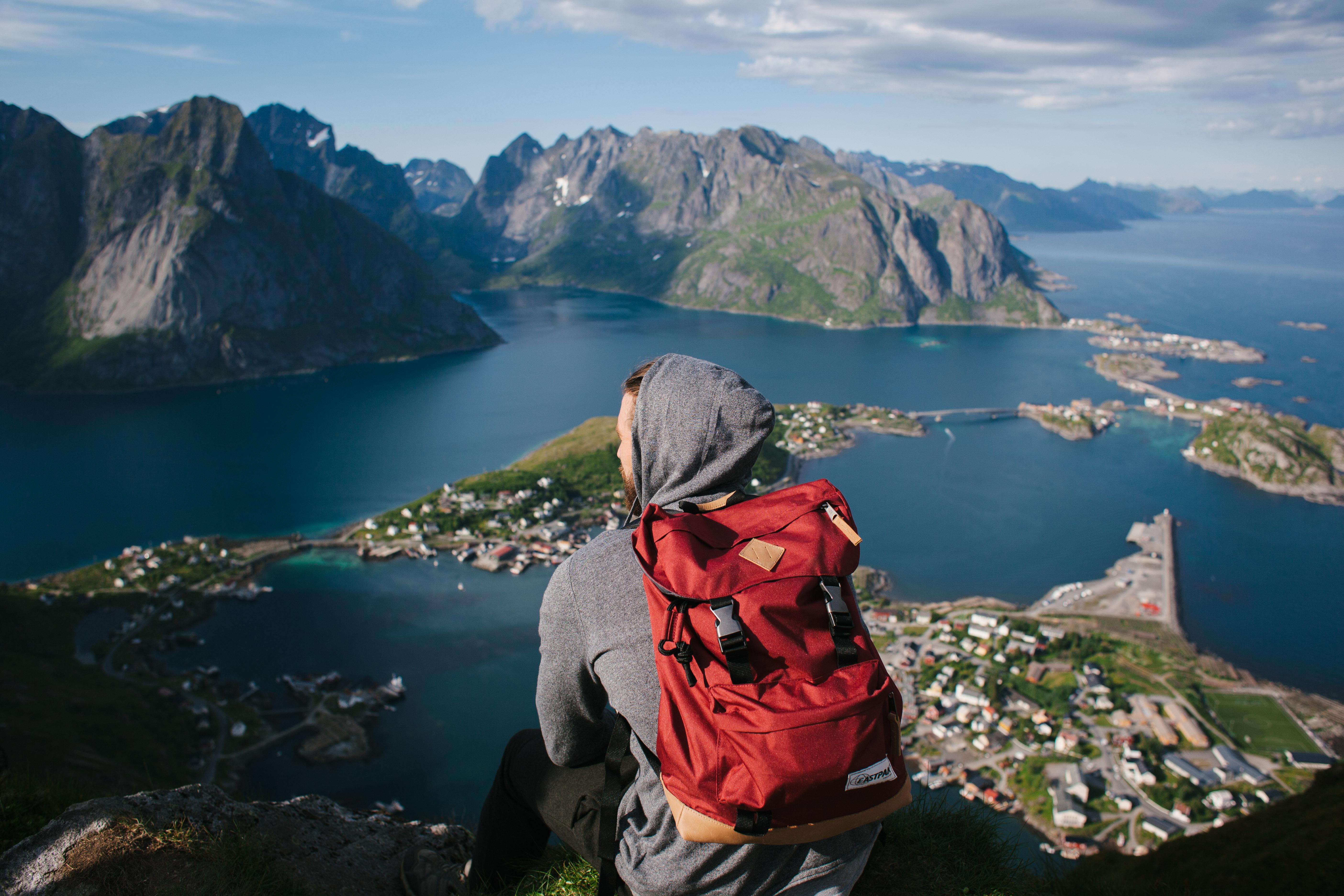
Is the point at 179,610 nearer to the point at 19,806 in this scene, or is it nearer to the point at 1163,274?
the point at 19,806

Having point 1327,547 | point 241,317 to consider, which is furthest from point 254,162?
point 1327,547

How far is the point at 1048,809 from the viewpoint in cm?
2017

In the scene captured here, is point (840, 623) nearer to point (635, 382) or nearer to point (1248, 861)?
point (635, 382)

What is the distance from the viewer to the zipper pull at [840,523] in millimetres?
1788

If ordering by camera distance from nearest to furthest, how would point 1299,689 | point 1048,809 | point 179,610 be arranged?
1. point 1048,809
2. point 1299,689
3. point 179,610

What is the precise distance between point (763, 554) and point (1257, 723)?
1315 inches

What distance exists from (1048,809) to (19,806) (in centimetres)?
2354

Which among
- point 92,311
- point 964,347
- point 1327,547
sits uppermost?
point 92,311

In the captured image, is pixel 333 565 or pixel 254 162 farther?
pixel 254 162

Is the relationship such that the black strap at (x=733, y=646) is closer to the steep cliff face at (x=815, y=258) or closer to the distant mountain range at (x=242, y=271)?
the distant mountain range at (x=242, y=271)

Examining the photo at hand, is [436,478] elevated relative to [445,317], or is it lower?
lower

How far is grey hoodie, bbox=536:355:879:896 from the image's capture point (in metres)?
1.88

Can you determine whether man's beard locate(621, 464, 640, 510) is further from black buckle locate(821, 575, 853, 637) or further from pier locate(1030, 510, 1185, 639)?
pier locate(1030, 510, 1185, 639)

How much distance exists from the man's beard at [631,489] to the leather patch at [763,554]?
704 mm
